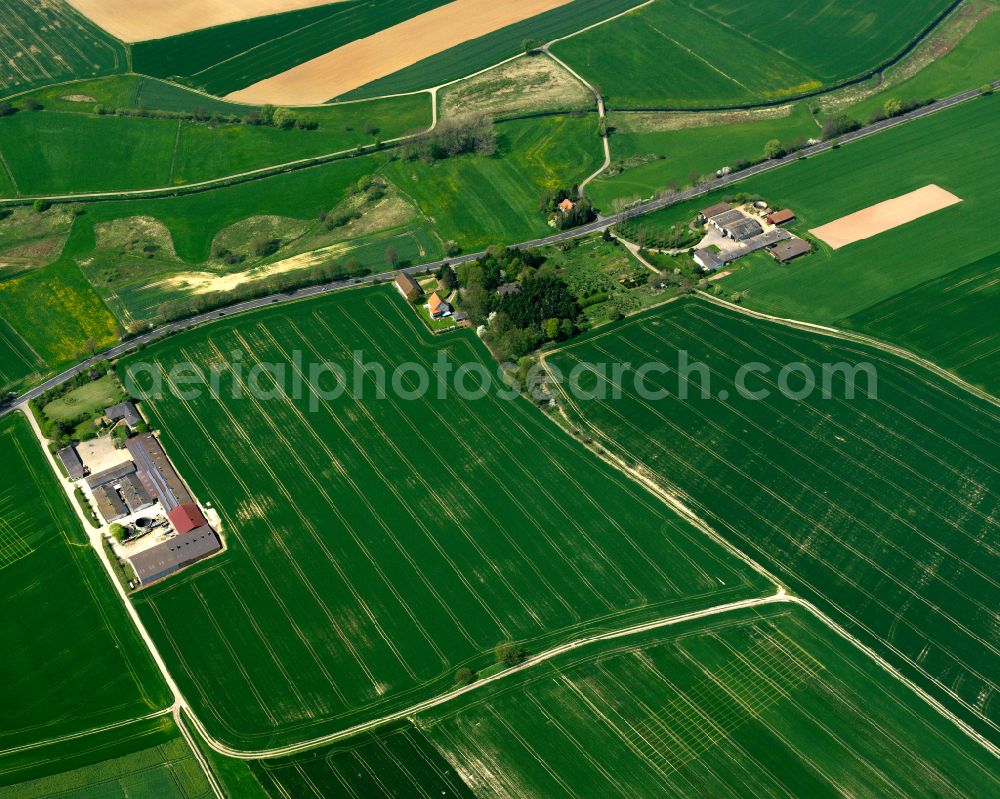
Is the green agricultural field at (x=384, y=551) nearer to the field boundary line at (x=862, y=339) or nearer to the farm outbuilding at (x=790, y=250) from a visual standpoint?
the field boundary line at (x=862, y=339)

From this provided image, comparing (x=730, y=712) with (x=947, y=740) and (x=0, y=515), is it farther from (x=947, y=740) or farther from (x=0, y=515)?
(x=0, y=515)

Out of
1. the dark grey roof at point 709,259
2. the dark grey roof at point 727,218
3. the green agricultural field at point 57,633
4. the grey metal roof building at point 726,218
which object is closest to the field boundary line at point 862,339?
the dark grey roof at point 709,259

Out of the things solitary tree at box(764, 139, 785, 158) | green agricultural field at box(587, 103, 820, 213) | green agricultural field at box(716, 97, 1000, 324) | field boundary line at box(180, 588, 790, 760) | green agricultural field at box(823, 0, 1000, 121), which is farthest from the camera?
green agricultural field at box(823, 0, 1000, 121)

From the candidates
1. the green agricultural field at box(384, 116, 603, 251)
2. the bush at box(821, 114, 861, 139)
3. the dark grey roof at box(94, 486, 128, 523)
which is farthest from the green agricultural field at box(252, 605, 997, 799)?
the bush at box(821, 114, 861, 139)

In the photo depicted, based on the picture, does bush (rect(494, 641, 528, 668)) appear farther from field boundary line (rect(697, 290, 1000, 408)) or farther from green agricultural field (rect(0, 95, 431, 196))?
green agricultural field (rect(0, 95, 431, 196))

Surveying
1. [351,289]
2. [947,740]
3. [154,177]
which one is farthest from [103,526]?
[947,740]

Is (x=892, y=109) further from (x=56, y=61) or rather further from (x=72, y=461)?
(x=56, y=61)
